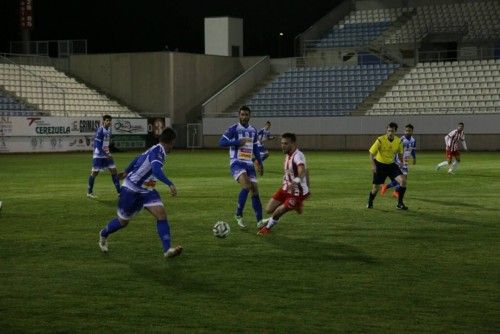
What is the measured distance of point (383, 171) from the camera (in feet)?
65.9

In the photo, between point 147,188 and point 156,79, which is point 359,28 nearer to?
point 156,79

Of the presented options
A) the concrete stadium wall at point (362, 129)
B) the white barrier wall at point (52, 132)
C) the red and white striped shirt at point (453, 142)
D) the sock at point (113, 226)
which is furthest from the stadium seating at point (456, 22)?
the sock at point (113, 226)

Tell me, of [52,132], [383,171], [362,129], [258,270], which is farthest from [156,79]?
[258,270]

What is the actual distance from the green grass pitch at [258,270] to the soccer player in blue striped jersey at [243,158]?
0.73m

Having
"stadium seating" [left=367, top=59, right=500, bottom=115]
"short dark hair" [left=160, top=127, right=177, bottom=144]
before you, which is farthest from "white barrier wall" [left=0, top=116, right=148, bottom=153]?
"short dark hair" [left=160, top=127, right=177, bottom=144]

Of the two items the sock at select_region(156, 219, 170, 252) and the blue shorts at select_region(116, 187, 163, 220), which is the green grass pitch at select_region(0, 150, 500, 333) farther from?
the blue shorts at select_region(116, 187, 163, 220)

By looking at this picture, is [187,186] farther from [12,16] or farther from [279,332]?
[12,16]

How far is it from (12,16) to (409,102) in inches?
1121

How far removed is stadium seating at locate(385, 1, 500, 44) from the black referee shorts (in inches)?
1666

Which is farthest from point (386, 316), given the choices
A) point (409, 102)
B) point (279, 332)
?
point (409, 102)

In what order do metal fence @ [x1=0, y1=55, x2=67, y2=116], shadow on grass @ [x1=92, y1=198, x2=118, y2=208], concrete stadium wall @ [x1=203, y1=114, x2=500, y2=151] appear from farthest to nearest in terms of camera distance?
metal fence @ [x1=0, y1=55, x2=67, y2=116] < concrete stadium wall @ [x1=203, y1=114, x2=500, y2=151] < shadow on grass @ [x1=92, y1=198, x2=118, y2=208]

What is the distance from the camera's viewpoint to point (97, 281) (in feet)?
36.4

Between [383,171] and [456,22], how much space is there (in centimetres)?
4499

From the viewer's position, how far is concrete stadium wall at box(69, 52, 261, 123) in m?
58.5
